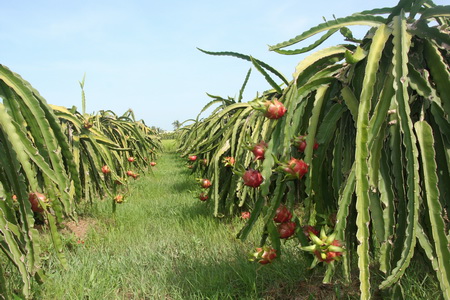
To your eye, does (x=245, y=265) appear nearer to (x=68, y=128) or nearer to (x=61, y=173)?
(x=61, y=173)

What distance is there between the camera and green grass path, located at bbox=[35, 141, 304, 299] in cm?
196

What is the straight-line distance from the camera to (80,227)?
137 inches

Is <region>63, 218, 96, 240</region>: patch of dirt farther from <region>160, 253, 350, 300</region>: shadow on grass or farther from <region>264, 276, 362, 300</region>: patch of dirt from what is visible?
<region>264, 276, 362, 300</region>: patch of dirt

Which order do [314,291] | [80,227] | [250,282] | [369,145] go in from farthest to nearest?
[80,227] < [250,282] < [314,291] < [369,145]

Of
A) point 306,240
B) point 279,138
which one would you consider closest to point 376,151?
point 279,138

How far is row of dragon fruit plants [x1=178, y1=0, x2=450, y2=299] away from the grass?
1.13 feet

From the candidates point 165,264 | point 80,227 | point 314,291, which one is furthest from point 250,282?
point 80,227

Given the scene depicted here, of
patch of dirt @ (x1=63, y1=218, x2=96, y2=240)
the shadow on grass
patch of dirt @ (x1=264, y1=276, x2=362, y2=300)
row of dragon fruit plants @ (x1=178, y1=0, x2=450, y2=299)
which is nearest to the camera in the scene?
row of dragon fruit plants @ (x1=178, y1=0, x2=450, y2=299)

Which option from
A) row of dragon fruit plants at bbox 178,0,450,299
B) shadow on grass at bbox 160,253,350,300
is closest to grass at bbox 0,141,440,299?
shadow on grass at bbox 160,253,350,300

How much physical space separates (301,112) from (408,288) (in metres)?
0.92

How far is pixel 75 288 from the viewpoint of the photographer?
210cm

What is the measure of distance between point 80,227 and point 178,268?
5.17 feet

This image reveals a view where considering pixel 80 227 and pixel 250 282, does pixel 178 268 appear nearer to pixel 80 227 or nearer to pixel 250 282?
pixel 250 282

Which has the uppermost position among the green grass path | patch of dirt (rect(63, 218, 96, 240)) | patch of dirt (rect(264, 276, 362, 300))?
patch of dirt (rect(264, 276, 362, 300))
